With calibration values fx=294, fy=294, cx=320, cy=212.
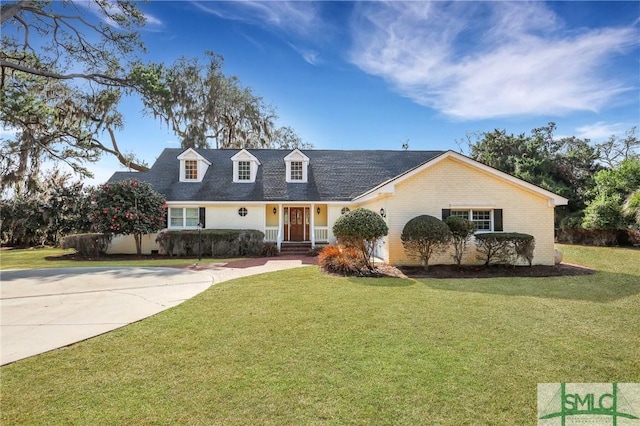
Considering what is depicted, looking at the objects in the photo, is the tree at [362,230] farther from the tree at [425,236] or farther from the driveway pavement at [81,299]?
the driveway pavement at [81,299]

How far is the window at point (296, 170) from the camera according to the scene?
64.4 ft

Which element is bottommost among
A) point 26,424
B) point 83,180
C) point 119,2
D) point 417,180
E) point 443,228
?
point 26,424

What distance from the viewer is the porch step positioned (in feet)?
55.7

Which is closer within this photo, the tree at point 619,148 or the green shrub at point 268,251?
the green shrub at point 268,251

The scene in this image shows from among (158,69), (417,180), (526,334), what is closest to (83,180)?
(158,69)

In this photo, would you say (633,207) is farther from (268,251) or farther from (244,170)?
(244,170)

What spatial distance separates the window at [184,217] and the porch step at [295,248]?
17.8 ft

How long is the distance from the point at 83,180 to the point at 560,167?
36.7 metres

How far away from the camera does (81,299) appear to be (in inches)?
275

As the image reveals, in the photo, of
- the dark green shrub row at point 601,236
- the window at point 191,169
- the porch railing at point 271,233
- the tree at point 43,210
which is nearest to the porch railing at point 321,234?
the porch railing at point 271,233

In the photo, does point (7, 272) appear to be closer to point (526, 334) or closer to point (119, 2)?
point (119, 2)

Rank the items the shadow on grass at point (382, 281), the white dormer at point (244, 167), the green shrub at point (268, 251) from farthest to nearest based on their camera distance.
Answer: the white dormer at point (244, 167), the green shrub at point (268, 251), the shadow on grass at point (382, 281)

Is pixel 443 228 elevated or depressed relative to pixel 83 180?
depressed

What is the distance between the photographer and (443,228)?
10641 mm
